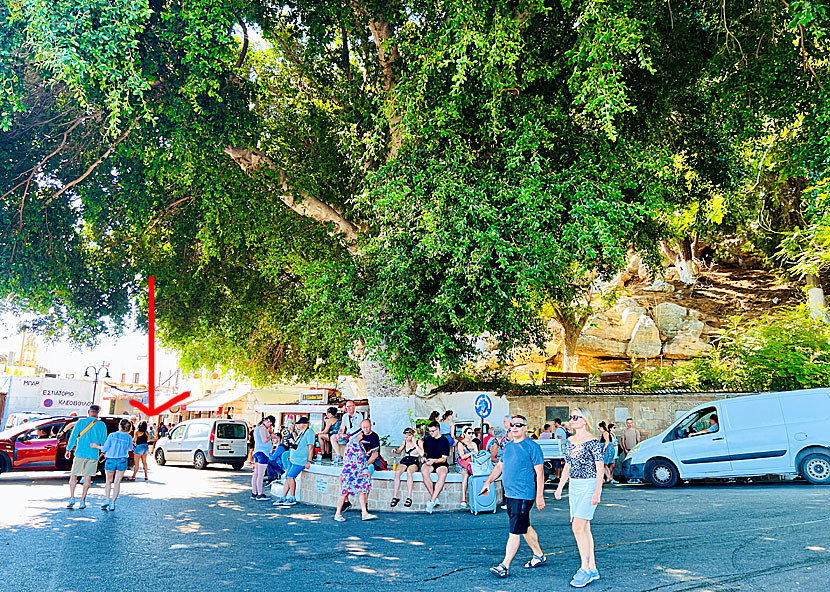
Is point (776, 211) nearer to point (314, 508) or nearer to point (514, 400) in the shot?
point (514, 400)

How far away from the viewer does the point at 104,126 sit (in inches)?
527

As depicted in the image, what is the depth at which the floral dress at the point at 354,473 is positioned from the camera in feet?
35.8

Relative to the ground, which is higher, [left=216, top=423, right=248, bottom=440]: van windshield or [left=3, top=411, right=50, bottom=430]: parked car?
[left=3, top=411, right=50, bottom=430]: parked car

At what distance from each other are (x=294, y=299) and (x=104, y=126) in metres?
7.10

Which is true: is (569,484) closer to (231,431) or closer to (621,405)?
(621,405)

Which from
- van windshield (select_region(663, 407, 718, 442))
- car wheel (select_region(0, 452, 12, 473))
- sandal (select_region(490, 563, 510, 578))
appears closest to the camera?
sandal (select_region(490, 563, 510, 578))

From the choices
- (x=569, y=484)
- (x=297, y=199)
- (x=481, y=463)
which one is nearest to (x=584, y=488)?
(x=569, y=484)

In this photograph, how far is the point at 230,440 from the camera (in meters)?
25.1

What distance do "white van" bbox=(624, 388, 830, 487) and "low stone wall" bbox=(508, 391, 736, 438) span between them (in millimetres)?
5102

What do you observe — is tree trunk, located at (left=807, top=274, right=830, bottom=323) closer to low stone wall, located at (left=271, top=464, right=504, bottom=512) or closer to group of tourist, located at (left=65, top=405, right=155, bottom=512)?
low stone wall, located at (left=271, top=464, right=504, bottom=512)

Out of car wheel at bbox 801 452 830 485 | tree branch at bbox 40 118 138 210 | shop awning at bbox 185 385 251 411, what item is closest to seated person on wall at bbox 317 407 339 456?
tree branch at bbox 40 118 138 210

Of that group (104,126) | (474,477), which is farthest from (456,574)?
(104,126)

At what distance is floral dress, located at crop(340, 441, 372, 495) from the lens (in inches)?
429

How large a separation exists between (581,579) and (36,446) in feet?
58.4
